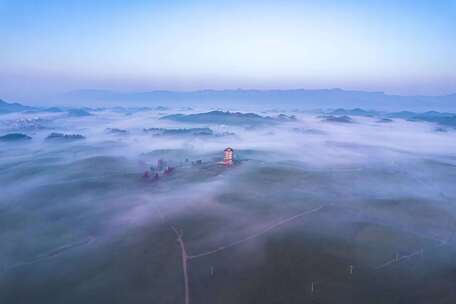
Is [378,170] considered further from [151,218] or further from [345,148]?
[151,218]

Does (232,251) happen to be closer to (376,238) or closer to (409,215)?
(376,238)

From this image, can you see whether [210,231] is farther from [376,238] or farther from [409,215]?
[409,215]

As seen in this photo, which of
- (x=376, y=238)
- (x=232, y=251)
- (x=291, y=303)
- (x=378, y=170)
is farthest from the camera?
(x=378, y=170)

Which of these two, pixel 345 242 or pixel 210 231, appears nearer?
pixel 345 242

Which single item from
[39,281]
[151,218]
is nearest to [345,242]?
[151,218]

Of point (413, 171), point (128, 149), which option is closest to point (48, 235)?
point (128, 149)

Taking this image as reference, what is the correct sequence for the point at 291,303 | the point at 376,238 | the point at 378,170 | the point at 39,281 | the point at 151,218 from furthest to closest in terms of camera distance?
the point at 378,170
the point at 151,218
the point at 376,238
the point at 39,281
the point at 291,303

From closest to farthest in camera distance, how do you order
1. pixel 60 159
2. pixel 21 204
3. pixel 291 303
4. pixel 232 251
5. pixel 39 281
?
1. pixel 291 303
2. pixel 39 281
3. pixel 232 251
4. pixel 21 204
5. pixel 60 159

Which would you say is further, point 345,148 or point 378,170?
point 345,148

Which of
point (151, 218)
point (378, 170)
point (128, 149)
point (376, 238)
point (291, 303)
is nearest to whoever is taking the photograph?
point (291, 303)
